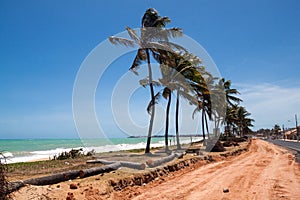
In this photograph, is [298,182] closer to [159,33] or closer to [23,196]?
[23,196]

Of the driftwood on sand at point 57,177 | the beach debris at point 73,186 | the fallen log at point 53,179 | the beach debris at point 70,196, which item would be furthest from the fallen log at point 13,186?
the beach debris at point 73,186

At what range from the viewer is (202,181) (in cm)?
1075

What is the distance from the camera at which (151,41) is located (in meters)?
17.0

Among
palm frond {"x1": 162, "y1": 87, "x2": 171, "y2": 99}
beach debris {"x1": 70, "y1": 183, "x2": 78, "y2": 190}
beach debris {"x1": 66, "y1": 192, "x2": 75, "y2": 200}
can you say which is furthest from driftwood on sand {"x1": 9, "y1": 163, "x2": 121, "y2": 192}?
palm frond {"x1": 162, "y1": 87, "x2": 171, "y2": 99}

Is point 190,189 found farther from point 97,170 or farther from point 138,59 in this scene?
point 138,59

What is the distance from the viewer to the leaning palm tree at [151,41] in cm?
1670

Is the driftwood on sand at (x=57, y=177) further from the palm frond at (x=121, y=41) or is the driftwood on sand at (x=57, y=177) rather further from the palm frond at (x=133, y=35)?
the palm frond at (x=133, y=35)

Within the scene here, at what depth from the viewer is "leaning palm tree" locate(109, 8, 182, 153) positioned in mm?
16703

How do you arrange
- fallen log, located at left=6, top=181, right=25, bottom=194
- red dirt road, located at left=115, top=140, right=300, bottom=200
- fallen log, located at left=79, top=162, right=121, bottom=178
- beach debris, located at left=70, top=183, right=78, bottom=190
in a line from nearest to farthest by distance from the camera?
fallen log, located at left=6, top=181, right=25, bottom=194 → beach debris, located at left=70, top=183, right=78, bottom=190 → red dirt road, located at left=115, top=140, right=300, bottom=200 → fallen log, located at left=79, top=162, right=121, bottom=178

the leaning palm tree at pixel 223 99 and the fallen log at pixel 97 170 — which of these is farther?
the leaning palm tree at pixel 223 99

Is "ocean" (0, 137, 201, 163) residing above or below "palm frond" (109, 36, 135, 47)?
below

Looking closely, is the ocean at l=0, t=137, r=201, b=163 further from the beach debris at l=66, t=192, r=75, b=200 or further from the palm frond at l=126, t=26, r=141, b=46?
the palm frond at l=126, t=26, r=141, b=46

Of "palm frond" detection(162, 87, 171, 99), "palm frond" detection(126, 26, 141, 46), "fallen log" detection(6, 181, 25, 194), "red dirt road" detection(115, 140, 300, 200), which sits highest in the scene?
"palm frond" detection(126, 26, 141, 46)

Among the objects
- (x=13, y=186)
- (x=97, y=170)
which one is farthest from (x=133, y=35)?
(x=13, y=186)
